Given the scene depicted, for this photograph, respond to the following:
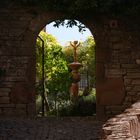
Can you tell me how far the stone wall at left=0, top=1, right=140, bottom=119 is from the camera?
940cm

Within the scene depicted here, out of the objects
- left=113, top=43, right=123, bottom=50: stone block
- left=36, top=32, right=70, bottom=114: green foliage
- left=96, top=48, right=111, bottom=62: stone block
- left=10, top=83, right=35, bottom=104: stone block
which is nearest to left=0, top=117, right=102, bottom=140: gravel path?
left=10, top=83, right=35, bottom=104: stone block

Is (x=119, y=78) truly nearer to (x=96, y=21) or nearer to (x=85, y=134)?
(x=96, y=21)

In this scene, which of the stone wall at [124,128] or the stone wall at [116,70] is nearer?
the stone wall at [124,128]

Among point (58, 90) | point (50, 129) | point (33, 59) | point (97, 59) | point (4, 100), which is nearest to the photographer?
point (50, 129)

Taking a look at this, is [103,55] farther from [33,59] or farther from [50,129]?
[50,129]

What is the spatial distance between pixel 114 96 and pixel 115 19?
1.71m

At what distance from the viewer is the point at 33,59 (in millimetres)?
9578

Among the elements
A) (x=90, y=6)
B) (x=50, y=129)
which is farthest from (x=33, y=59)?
(x=50, y=129)

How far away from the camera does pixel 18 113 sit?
9320mm

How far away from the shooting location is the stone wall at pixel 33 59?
30.8 ft

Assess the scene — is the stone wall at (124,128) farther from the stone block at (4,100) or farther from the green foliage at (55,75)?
the green foliage at (55,75)

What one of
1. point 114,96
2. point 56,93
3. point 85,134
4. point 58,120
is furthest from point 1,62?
point 56,93

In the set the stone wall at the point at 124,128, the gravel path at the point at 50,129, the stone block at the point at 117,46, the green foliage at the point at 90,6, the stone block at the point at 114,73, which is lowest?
the gravel path at the point at 50,129

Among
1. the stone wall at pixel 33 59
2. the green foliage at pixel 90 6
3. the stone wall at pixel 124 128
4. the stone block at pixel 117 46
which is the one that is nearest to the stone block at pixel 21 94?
the stone wall at pixel 33 59
